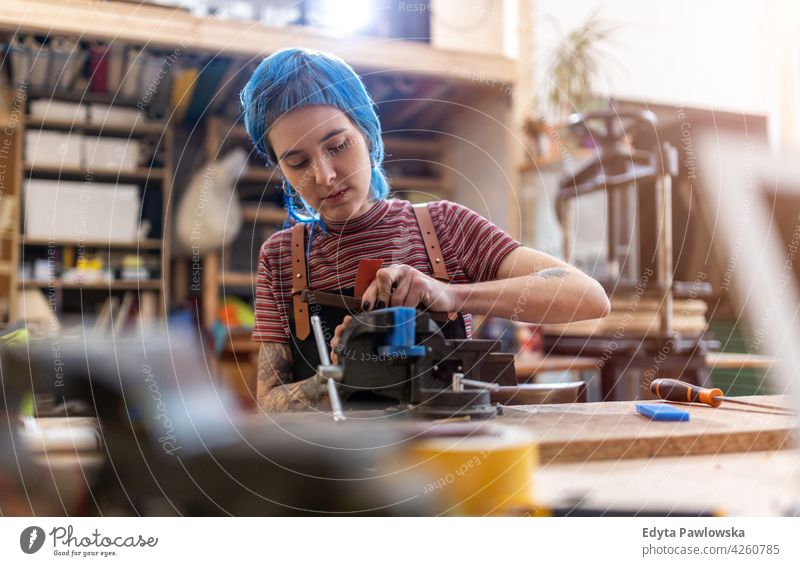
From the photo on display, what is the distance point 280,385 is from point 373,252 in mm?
162

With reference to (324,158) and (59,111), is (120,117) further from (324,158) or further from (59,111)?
(324,158)

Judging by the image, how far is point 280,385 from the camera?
0.63 meters

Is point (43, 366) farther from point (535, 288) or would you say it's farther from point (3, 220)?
point (535, 288)

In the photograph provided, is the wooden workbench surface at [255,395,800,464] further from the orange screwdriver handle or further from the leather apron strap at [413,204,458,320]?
the leather apron strap at [413,204,458,320]

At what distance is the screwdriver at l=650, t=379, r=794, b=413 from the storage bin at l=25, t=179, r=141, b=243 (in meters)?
0.63

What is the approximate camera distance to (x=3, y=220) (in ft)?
2.33

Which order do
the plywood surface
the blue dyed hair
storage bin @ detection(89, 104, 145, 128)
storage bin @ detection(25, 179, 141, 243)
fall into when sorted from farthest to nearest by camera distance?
storage bin @ detection(89, 104, 145, 128) → storage bin @ detection(25, 179, 141, 243) → the blue dyed hair → the plywood surface

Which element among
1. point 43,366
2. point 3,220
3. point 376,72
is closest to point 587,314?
point 376,72

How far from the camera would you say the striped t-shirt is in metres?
0.63

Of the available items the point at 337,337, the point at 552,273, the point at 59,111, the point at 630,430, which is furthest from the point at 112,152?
the point at 630,430

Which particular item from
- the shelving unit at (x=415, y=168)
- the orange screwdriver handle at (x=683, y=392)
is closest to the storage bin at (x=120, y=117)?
the shelving unit at (x=415, y=168)

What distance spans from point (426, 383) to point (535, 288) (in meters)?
0.16

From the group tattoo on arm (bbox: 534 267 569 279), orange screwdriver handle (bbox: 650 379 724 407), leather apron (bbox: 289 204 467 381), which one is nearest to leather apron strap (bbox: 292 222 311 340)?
leather apron (bbox: 289 204 467 381)

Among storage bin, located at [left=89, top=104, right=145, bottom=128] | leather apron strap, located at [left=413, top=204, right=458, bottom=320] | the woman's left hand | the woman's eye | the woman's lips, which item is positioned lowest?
the woman's left hand
